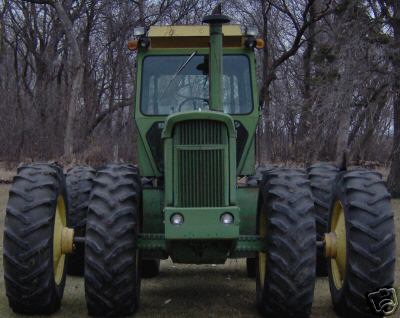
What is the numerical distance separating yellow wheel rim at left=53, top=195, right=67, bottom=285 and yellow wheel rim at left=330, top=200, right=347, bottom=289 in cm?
248

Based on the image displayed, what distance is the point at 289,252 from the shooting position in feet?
18.0

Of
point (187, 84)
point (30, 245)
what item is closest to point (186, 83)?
point (187, 84)

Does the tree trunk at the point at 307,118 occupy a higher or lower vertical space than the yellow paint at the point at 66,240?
higher

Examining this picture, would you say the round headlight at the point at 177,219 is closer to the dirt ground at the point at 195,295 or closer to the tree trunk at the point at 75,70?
the dirt ground at the point at 195,295

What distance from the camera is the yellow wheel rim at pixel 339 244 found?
5959 mm

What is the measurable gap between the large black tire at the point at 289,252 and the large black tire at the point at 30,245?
5.97ft

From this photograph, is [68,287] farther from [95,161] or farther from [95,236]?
[95,161]

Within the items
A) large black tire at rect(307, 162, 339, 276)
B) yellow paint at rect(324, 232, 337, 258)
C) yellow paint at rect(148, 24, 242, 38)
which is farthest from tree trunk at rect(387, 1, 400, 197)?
yellow paint at rect(324, 232, 337, 258)

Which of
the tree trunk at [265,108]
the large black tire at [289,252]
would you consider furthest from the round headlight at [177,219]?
the tree trunk at [265,108]

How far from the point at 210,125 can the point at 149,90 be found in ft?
5.22

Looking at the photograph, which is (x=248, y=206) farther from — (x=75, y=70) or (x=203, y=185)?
(x=75, y=70)

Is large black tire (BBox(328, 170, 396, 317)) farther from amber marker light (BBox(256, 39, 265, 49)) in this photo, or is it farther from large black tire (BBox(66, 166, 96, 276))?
large black tire (BBox(66, 166, 96, 276))

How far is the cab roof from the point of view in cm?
707

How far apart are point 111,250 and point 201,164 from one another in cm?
101
